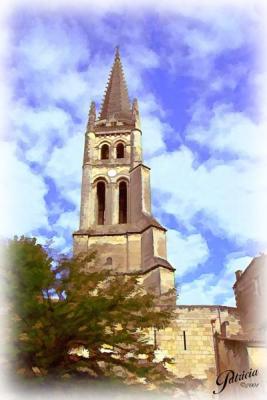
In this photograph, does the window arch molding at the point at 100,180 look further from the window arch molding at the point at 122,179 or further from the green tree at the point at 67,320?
the green tree at the point at 67,320

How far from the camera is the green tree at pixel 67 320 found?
400 inches

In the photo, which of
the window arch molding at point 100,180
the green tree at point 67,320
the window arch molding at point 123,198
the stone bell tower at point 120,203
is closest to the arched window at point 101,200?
the stone bell tower at point 120,203

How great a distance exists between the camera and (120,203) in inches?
1332

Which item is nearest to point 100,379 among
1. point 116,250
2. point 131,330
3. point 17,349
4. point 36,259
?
point 131,330

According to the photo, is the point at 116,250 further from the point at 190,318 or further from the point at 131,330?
the point at 131,330

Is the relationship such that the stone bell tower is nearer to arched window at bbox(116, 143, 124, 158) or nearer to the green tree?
arched window at bbox(116, 143, 124, 158)

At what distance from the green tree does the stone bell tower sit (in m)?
12.3

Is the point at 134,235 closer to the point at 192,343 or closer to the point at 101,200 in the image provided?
the point at 101,200

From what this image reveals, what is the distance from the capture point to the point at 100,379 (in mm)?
10602

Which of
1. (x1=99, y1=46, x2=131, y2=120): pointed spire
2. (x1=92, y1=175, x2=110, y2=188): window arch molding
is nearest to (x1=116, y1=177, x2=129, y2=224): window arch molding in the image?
(x1=92, y1=175, x2=110, y2=188): window arch molding

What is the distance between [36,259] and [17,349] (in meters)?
2.23

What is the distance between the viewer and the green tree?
10164 millimetres

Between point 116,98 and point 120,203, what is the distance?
13.3m

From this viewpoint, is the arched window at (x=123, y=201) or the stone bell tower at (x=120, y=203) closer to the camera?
the stone bell tower at (x=120, y=203)
